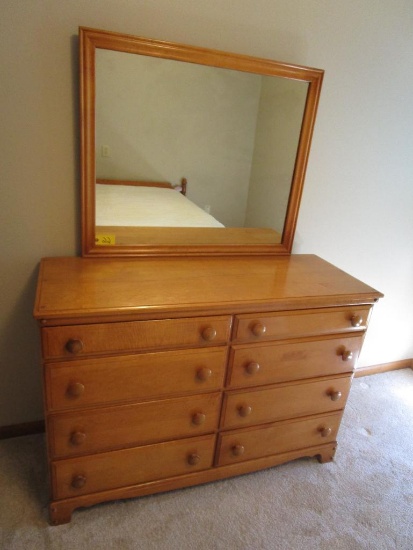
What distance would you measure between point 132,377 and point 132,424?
202mm

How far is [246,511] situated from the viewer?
1.49m

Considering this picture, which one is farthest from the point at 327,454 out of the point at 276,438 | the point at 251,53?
the point at 251,53

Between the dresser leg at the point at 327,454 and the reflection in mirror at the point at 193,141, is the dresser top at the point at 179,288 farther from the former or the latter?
the dresser leg at the point at 327,454

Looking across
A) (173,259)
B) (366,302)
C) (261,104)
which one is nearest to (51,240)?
(173,259)

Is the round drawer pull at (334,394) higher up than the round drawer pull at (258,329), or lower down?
lower down

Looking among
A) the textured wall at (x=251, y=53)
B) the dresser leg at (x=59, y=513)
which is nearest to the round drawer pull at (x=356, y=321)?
the textured wall at (x=251, y=53)

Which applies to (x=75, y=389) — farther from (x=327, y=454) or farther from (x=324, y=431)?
(x=327, y=454)

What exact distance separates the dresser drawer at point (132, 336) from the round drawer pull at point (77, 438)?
303 millimetres

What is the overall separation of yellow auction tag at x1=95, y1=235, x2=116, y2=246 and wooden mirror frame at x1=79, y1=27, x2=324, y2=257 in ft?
0.05

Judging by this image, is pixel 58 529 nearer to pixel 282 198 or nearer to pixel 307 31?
pixel 282 198

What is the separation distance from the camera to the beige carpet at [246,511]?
1.35 metres

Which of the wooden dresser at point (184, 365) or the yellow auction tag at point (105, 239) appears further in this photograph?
the yellow auction tag at point (105, 239)

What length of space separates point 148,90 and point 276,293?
2.94 feet

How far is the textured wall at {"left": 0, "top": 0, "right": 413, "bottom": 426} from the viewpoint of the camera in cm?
125
